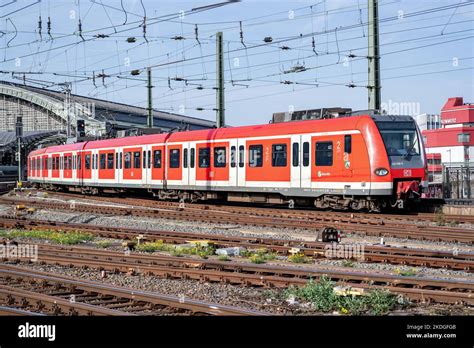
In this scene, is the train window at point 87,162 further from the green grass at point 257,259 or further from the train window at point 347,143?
the green grass at point 257,259

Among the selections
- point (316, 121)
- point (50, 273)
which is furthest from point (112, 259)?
point (316, 121)

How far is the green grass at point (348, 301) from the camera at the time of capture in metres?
8.16

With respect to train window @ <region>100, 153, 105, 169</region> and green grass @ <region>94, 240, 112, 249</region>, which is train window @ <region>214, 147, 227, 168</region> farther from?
train window @ <region>100, 153, 105, 169</region>

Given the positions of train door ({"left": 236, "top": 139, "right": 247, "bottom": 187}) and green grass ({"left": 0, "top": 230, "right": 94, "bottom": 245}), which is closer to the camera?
green grass ({"left": 0, "top": 230, "right": 94, "bottom": 245})

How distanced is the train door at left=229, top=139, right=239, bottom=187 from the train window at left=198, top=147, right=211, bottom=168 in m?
1.44

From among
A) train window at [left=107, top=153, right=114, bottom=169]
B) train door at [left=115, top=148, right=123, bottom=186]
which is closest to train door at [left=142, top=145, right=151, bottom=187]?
train door at [left=115, top=148, right=123, bottom=186]

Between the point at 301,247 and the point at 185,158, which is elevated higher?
the point at 185,158

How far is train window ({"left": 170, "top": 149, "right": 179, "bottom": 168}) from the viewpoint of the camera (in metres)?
27.2

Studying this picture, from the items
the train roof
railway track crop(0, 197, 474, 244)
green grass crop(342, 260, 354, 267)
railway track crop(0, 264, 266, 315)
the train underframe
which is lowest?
railway track crop(0, 264, 266, 315)

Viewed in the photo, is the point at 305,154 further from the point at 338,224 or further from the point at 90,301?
the point at 90,301

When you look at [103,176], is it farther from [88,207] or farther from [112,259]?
[112,259]

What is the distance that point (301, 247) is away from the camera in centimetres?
1351

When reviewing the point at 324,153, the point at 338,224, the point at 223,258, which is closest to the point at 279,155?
the point at 324,153

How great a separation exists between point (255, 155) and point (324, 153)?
3503mm
